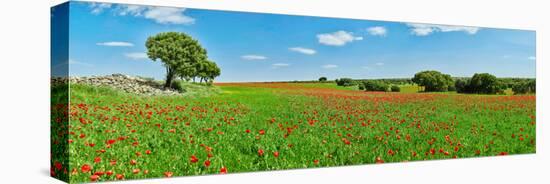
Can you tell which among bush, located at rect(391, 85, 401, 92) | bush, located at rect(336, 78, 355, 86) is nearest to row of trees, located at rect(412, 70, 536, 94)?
bush, located at rect(391, 85, 401, 92)

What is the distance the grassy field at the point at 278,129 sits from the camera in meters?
9.01

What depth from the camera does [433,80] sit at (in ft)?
41.0

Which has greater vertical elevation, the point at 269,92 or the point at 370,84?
the point at 370,84

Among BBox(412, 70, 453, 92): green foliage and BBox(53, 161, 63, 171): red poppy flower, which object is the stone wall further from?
BBox(412, 70, 453, 92): green foliage

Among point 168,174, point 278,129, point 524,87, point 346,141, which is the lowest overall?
point 168,174

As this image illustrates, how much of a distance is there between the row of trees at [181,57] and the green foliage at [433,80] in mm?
Answer: 4302

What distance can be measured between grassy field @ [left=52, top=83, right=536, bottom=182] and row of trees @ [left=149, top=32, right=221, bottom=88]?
14.0 inches

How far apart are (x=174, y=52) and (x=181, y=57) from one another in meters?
0.19

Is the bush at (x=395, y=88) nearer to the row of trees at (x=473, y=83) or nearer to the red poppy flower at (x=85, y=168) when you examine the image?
the row of trees at (x=473, y=83)

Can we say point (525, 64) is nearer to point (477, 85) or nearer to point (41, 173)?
point (477, 85)

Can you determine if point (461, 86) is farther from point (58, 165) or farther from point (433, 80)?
point (58, 165)

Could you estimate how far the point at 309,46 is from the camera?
36.2 ft

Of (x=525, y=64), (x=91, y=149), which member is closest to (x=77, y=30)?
(x=91, y=149)

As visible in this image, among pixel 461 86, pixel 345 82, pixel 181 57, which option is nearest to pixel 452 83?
pixel 461 86
